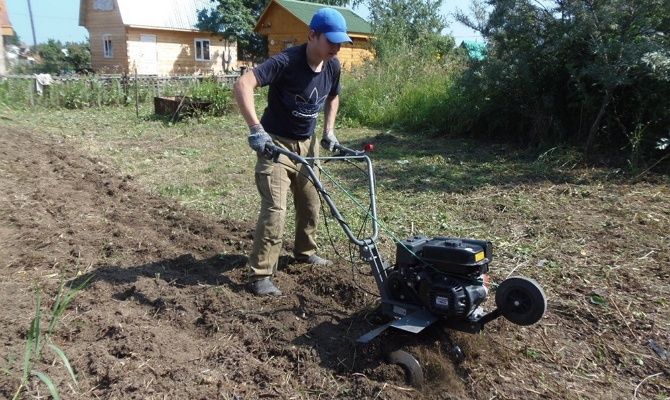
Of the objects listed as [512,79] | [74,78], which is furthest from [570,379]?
[74,78]

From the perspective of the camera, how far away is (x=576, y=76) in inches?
341

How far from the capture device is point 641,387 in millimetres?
3129

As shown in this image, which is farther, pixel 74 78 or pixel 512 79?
pixel 74 78

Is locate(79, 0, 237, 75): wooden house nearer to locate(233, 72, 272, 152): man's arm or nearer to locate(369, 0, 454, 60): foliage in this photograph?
locate(369, 0, 454, 60): foliage

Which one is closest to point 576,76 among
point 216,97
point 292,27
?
point 216,97

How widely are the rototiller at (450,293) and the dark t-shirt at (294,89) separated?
141cm

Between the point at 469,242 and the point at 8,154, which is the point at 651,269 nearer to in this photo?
the point at 469,242

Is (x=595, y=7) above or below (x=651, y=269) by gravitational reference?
above

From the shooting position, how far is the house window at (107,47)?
3651cm

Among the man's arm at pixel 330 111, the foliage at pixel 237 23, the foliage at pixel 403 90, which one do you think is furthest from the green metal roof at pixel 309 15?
the man's arm at pixel 330 111

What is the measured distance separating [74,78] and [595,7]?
15252mm

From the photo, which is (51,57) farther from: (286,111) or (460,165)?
(286,111)

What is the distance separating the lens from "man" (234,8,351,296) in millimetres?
3735

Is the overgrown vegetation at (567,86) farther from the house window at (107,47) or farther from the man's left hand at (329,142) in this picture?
the house window at (107,47)
